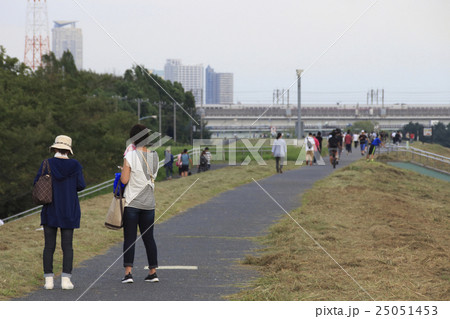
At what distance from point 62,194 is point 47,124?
35.9 m

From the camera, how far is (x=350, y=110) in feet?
282

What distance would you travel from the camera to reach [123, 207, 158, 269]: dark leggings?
322 inches

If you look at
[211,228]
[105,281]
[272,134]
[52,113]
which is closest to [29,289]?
[105,281]

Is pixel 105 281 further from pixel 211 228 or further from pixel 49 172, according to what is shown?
pixel 211 228

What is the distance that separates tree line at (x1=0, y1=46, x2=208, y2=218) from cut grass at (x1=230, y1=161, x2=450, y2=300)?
15482 millimetres

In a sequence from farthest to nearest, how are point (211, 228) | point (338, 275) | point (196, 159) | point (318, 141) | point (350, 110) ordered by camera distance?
point (350, 110) → point (196, 159) → point (318, 141) → point (211, 228) → point (338, 275)

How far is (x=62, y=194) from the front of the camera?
26.1 feet

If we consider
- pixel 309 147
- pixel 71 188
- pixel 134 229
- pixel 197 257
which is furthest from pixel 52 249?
pixel 309 147

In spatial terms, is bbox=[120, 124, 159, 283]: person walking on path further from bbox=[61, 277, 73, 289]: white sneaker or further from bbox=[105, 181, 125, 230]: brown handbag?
bbox=[61, 277, 73, 289]: white sneaker

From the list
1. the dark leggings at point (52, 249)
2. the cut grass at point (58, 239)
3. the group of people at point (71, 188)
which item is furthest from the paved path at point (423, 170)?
the dark leggings at point (52, 249)

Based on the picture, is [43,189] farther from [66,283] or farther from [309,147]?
[309,147]

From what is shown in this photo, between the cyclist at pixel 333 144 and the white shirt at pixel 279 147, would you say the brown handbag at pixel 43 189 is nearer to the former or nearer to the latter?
the white shirt at pixel 279 147

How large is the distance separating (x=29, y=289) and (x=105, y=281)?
0.89 m

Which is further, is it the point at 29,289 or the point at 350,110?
the point at 350,110
